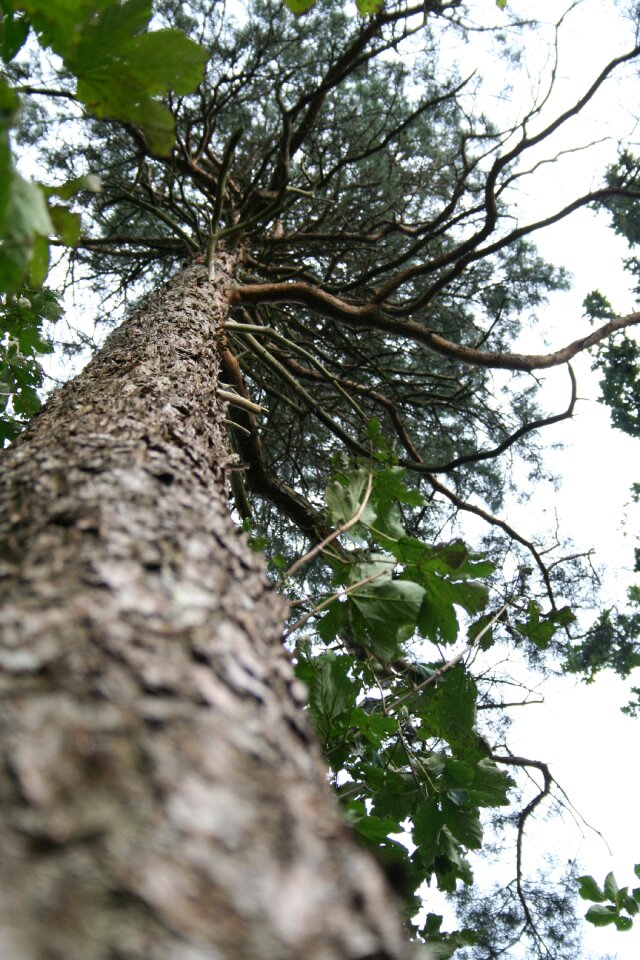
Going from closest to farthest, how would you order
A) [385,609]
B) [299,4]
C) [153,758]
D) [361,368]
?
1. [153,758]
2. [299,4]
3. [385,609]
4. [361,368]

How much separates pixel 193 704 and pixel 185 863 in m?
0.12

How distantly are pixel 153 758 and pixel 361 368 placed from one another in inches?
165

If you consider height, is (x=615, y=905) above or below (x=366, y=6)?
below

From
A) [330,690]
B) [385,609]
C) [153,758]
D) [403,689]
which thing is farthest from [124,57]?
[403,689]

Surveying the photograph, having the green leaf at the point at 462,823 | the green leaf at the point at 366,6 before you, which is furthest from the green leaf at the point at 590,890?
the green leaf at the point at 366,6

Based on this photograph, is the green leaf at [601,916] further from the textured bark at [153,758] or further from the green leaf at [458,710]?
the textured bark at [153,758]

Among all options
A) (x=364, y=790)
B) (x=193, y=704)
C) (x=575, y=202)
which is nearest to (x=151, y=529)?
(x=193, y=704)

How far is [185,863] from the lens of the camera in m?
0.35

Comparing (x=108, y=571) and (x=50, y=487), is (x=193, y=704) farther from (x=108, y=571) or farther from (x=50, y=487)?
(x=50, y=487)

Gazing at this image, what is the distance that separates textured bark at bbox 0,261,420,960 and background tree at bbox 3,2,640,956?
1.2 inches

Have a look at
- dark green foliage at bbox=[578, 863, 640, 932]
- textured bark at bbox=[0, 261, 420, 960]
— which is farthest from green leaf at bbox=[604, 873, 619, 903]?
textured bark at bbox=[0, 261, 420, 960]

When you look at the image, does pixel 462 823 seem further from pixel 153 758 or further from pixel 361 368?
pixel 361 368

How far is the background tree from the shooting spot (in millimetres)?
1392

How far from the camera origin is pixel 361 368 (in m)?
4.47
